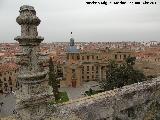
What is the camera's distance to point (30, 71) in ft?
13.5

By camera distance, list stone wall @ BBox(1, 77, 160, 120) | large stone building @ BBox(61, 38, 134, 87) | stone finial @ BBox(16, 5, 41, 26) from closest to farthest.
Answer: stone finial @ BBox(16, 5, 41, 26)
stone wall @ BBox(1, 77, 160, 120)
large stone building @ BBox(61, 38, 134, 87)

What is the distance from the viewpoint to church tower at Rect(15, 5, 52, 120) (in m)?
4.05

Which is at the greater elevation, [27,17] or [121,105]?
[27,17]

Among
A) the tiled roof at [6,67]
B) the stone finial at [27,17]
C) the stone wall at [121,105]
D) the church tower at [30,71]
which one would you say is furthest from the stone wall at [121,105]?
the tiled roof at [6,67]

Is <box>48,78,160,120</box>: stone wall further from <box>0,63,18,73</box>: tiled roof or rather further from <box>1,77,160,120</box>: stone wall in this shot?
<box>0,63,18,73</box>: tiled roof

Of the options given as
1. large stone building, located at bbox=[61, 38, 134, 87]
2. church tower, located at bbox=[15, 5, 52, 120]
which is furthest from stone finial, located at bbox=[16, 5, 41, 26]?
large stone building, located at bbox=[61, 38, 134, 87]

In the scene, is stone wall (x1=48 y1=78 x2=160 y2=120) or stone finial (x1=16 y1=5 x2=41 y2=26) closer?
stone finial (x1=16 y1=5 x2=41 y2=26)

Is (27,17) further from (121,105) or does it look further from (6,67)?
(6,67)

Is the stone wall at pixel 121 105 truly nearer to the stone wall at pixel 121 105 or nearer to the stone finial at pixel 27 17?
the stone wall at pixel 121 105

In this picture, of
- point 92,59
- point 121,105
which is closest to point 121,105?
point 121,105

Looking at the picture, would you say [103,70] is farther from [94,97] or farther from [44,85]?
[44,85]

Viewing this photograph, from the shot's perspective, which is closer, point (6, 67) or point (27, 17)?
point (27, 17)

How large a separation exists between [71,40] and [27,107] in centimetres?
3868

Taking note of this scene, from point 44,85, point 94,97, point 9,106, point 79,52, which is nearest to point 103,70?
point 79,52
